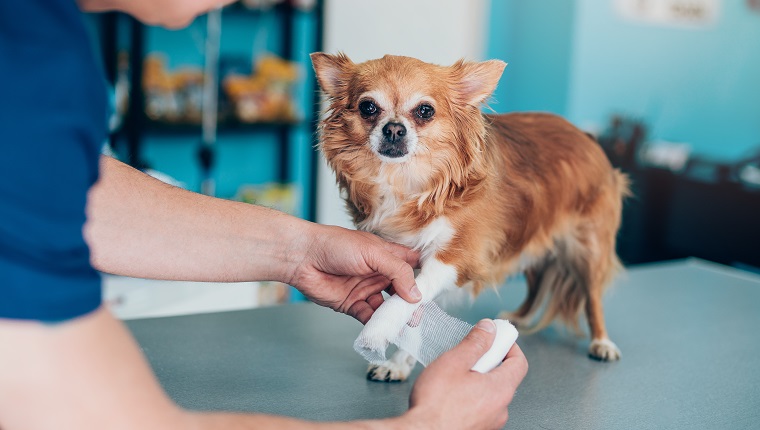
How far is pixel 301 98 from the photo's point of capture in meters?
4.30

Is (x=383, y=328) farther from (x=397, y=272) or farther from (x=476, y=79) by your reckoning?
(x=476, y=79)

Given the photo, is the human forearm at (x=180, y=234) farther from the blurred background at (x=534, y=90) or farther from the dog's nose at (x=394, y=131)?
the blurred background at (x=534, y=90)

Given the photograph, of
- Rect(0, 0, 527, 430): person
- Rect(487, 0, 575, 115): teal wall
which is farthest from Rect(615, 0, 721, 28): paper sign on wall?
Rect(0, 0, 527, 430): person

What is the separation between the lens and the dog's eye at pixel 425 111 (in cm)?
134

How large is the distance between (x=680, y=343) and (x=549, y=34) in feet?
10.3

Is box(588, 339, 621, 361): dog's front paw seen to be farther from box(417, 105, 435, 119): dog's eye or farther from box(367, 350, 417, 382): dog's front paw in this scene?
box(417, 105, 435, 119): dog's eye

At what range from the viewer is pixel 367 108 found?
1.33 metres

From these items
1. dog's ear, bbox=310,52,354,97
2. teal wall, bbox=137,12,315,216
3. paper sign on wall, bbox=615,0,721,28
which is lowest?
teal wall, bbox=137,12,315,216

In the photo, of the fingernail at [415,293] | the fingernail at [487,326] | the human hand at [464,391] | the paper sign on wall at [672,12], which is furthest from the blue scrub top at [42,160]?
the paper sign on wall at [672,12]

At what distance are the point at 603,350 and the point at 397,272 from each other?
1.54 ft

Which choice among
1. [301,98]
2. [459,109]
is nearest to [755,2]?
[301,98]

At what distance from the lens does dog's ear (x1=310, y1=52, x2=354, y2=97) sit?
129 cm

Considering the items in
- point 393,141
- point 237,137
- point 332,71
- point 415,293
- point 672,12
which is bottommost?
point 237,137

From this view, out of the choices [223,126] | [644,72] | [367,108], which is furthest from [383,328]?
[644,72]
